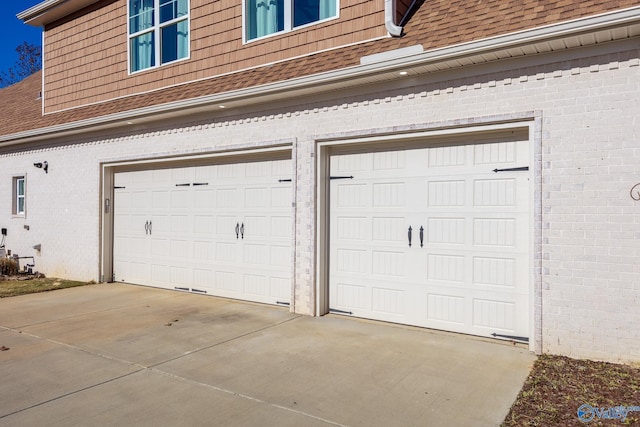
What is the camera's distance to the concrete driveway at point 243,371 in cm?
365

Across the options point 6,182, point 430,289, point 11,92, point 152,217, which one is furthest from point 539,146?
point 11,92

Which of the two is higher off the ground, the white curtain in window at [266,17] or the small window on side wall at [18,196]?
the white curtain in window at [266,17]

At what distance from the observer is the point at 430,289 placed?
19.9ft

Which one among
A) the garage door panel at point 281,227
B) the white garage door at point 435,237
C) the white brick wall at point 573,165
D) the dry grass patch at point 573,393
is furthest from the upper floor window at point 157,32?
the dry grass patch at point 573,393

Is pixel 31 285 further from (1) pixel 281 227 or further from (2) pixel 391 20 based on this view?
(2) pixel 391 20

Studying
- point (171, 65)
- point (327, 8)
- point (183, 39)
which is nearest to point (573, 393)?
point (327, 8)

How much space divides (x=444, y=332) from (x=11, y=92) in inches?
625

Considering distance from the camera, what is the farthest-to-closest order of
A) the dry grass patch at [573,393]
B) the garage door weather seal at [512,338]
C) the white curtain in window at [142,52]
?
the white curtain in window at [142,52] < the garage door weather seal at [512,338] < the dry grass patch at [573,393]

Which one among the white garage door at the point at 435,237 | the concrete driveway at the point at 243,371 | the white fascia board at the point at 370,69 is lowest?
Answer: the concrete driveway at the point at 243,371

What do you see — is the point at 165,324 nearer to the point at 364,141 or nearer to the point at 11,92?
the point at 364,141

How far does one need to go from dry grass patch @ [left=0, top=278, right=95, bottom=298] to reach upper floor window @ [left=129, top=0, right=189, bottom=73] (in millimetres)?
4773

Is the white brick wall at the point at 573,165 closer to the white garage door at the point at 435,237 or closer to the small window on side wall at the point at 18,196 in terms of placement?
the white garage door at the point at 435,237

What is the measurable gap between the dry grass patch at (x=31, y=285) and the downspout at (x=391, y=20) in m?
7.91

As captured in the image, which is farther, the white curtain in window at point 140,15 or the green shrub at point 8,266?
the green shrub at point 8,266
